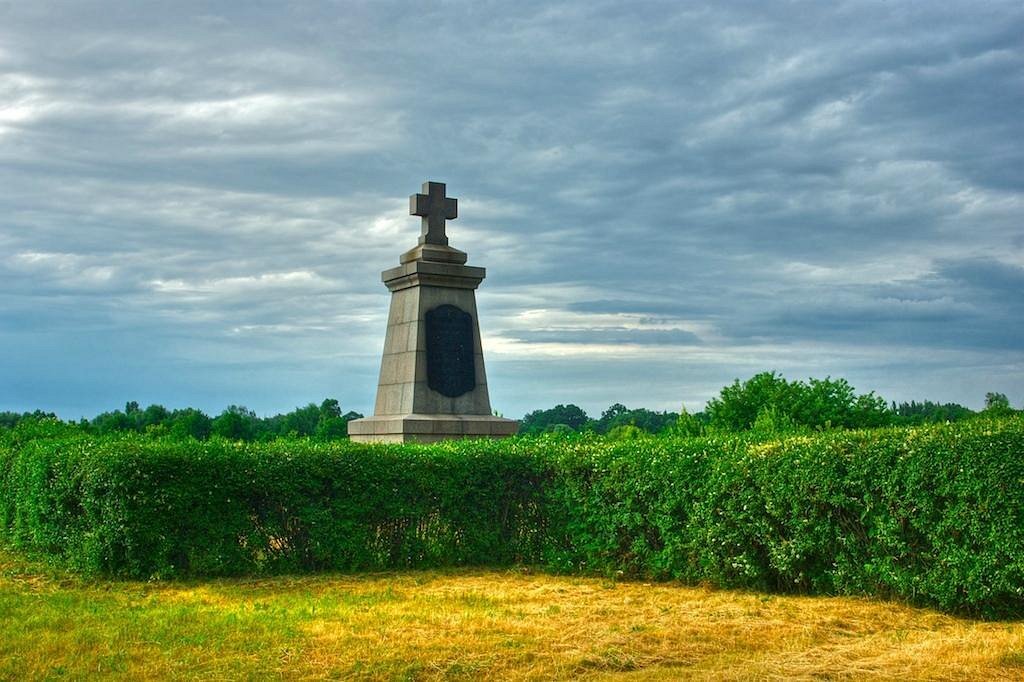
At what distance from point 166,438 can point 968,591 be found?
9043mm

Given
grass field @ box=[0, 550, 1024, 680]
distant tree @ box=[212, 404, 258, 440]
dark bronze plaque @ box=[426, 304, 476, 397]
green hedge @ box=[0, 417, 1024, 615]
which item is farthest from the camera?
distant tree @ box=[212, 404, 258, 440]

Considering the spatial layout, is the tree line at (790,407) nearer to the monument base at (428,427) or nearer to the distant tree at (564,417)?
the monument base at (428,427)

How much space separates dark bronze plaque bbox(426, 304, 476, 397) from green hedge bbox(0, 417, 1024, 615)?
3.19 metres

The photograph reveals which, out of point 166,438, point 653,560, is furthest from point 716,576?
point 166,438

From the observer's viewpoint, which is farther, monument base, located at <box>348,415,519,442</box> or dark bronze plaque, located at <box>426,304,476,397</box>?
dark bronze plaque, located at <box>426,304,476,397</box>

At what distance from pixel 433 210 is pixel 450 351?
256cm

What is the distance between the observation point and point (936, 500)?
370 inches

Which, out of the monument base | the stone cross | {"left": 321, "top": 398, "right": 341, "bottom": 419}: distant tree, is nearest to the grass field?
the monument base

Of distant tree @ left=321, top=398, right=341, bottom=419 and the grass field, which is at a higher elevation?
distant tree @ left=321, top=398, right=341, bottom=419

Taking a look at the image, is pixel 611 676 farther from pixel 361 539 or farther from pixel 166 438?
pixel 166 438

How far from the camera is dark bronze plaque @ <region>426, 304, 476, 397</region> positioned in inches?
658

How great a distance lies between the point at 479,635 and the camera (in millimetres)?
8438

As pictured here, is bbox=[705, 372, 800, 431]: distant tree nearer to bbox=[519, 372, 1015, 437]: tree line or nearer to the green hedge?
bbox=[519, 372, 1015, 437]: tree line

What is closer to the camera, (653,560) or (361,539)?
(653,560)
